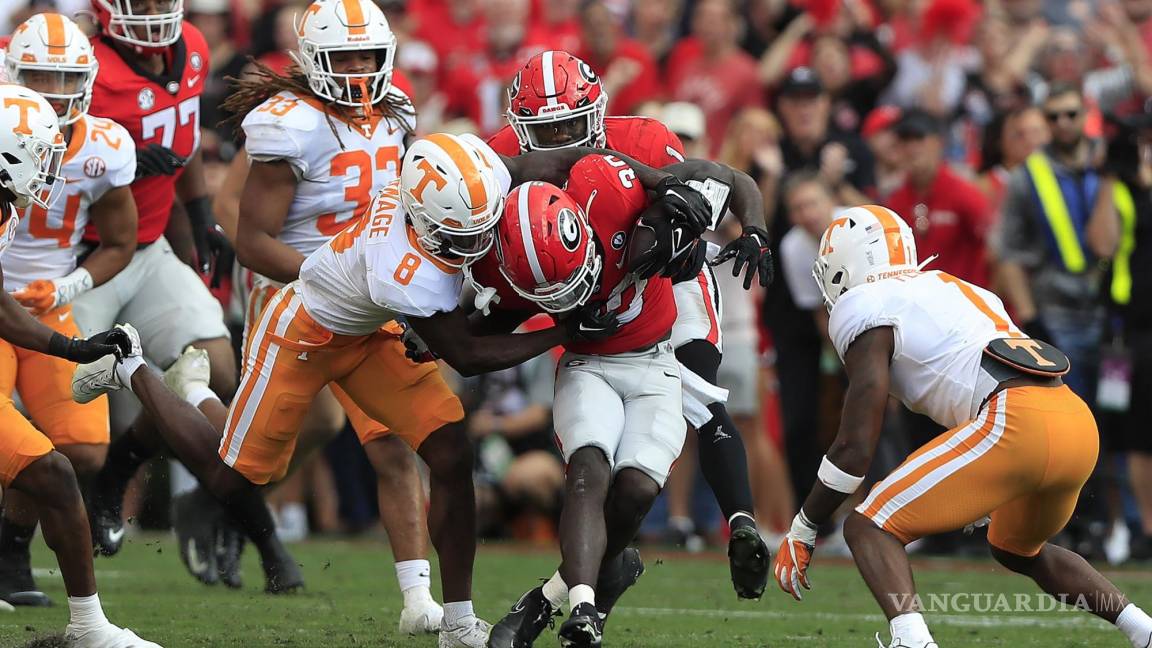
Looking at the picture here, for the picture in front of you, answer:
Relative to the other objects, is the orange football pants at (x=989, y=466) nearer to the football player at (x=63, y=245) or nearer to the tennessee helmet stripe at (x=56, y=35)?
the football player at (x=63, y=245)

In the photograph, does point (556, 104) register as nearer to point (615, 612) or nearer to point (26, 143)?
point (26, 143)

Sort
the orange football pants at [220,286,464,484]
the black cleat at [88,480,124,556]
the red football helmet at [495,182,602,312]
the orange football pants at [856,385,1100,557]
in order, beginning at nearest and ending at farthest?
the orange football pants at [856,385,1100,557], the red football helmet at [495,182,602,312], the orange football pants at [220,286,464,484], the black cleat at [88,480,124,556]

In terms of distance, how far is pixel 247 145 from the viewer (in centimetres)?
639

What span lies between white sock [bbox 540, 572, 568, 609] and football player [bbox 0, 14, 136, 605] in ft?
6.32

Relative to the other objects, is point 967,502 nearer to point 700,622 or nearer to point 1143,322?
point 700,622

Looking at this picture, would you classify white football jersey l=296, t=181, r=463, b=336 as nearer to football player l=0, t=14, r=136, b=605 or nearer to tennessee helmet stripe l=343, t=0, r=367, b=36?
tennessee helmet stripe l=343, t=0, r=367, b=36

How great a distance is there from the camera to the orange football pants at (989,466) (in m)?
4.98

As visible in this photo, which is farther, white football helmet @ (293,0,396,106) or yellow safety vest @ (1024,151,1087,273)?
yellow safety vest @ (1024,151,1087,273)

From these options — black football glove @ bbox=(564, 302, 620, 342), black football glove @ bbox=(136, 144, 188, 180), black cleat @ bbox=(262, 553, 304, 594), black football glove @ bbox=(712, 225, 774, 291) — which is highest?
black football glove @ bbox=(712, 225, 774, 291)

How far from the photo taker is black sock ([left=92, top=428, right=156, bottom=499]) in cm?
728

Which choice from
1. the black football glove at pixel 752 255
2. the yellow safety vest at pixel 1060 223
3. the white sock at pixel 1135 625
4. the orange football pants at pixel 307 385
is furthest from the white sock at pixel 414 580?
the yellow safety vest at pixel 1060 223

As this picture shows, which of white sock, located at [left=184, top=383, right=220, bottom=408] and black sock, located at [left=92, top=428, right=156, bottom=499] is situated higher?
white sock, located at [left=184, top=383, right=220, bottom=408]

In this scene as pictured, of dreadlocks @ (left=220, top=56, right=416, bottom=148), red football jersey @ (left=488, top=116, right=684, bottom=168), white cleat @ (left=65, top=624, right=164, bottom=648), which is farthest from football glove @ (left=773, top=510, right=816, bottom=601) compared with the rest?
dreadlocks @ (left=220, top=56, right=416, bottom=148)

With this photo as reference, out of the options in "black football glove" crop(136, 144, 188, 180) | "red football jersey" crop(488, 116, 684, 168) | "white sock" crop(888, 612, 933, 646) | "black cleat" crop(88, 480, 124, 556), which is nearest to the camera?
"white sock" crop(888, 612, 933, 646)
